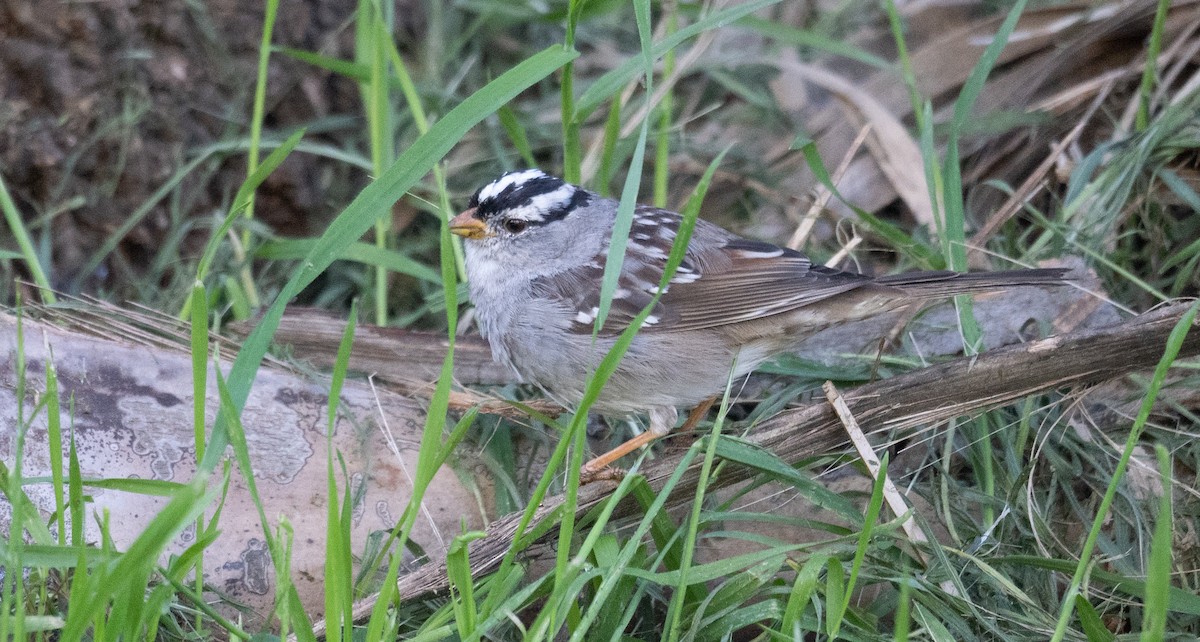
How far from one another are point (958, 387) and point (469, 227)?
1.50m

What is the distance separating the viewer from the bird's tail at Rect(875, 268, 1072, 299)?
2967 millimetres

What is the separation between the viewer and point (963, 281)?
304cm

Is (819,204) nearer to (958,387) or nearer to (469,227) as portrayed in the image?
(958,387)

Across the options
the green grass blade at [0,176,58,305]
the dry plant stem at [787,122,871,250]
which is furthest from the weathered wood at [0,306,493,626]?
the dry plant stem at [787,122,871,250]

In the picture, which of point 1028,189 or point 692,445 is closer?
point 692,445

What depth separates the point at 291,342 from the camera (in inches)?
141

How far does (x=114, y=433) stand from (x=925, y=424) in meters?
2.14

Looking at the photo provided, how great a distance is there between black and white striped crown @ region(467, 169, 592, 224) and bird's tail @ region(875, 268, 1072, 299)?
0.99m

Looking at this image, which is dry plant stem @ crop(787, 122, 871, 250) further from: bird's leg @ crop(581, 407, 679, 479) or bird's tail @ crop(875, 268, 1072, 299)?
bird's leg @ crop(581, 407, 679, 479)

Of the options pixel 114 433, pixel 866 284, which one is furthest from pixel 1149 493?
pixel 114 433

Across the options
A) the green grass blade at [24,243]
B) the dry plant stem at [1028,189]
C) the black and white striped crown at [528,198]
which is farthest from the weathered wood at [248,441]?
the dry plant stem at [1028,189]

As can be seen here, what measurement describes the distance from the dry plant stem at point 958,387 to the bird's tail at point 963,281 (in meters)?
0.17

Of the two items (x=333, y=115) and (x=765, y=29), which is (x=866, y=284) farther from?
(x=333, y=115)

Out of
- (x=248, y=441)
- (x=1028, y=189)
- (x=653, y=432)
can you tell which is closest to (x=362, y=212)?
(x=248, y=441)
